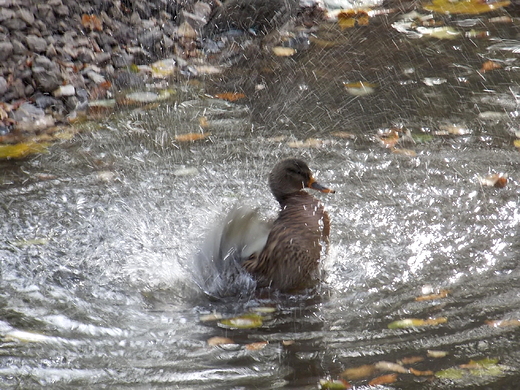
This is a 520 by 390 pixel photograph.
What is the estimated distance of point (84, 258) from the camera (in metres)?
4.73

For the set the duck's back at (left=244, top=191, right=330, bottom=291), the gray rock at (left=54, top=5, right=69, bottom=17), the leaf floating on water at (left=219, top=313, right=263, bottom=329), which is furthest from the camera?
the gray rock at (left=54, top=5, right=69, bottom=17)

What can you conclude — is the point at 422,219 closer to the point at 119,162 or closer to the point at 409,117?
the point at 409,117

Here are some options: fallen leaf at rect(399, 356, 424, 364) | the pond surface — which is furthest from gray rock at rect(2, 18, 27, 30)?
fallen leaf at rect(399, 356, 424, 364)

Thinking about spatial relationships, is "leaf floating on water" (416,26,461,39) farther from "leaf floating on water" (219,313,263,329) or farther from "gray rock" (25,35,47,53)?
Answer: "leaf floating on water" (219,313,263,329)

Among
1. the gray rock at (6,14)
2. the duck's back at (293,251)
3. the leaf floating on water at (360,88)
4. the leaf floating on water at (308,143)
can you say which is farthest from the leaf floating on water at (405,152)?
the gray rock at (6,14)

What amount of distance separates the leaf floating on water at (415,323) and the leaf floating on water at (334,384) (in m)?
0.51

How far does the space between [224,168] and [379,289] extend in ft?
6.75

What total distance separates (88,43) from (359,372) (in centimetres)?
536

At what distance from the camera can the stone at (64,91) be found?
22.8ft

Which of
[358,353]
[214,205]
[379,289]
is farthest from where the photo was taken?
[214,205]

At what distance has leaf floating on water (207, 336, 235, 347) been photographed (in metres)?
3.77

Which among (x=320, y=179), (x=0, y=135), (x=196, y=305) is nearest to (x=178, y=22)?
(x=0, y=135)

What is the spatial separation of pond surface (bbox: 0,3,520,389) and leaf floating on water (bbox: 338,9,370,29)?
2.49ft

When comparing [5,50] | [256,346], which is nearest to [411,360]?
[256,346]
